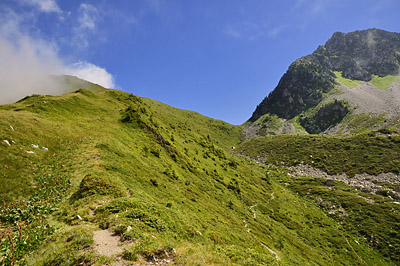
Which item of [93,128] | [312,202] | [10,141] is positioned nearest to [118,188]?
[10,141]

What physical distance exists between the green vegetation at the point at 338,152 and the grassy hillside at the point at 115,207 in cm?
6690

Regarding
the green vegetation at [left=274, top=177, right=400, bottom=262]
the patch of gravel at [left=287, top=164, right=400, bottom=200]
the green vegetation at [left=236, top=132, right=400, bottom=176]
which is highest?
the green vegetation at [left=236, top=132, right=400, bottom=176]

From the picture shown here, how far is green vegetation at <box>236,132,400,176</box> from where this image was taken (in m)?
107

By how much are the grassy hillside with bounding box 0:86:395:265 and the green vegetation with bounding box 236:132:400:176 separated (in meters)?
66.9

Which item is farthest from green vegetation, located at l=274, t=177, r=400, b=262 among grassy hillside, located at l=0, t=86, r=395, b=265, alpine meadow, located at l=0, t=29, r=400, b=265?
grassy hillside, located at l=0, t=86, r=395, b=265

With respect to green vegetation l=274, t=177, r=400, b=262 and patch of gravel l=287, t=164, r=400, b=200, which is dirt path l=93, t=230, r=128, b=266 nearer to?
green vegetation l=274, t=177, r=400, b=262

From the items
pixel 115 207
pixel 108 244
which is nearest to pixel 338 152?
pixel 115 207

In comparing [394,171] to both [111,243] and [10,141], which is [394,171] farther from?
[10,141]

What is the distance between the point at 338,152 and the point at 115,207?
506ft

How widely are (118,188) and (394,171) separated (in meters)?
133

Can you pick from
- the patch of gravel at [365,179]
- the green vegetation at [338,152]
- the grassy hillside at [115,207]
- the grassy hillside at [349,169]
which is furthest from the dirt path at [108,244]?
the green vegetation at [338,152]

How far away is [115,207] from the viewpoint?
651 inches

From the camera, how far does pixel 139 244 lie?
464 inches

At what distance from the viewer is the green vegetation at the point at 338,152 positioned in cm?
10669
